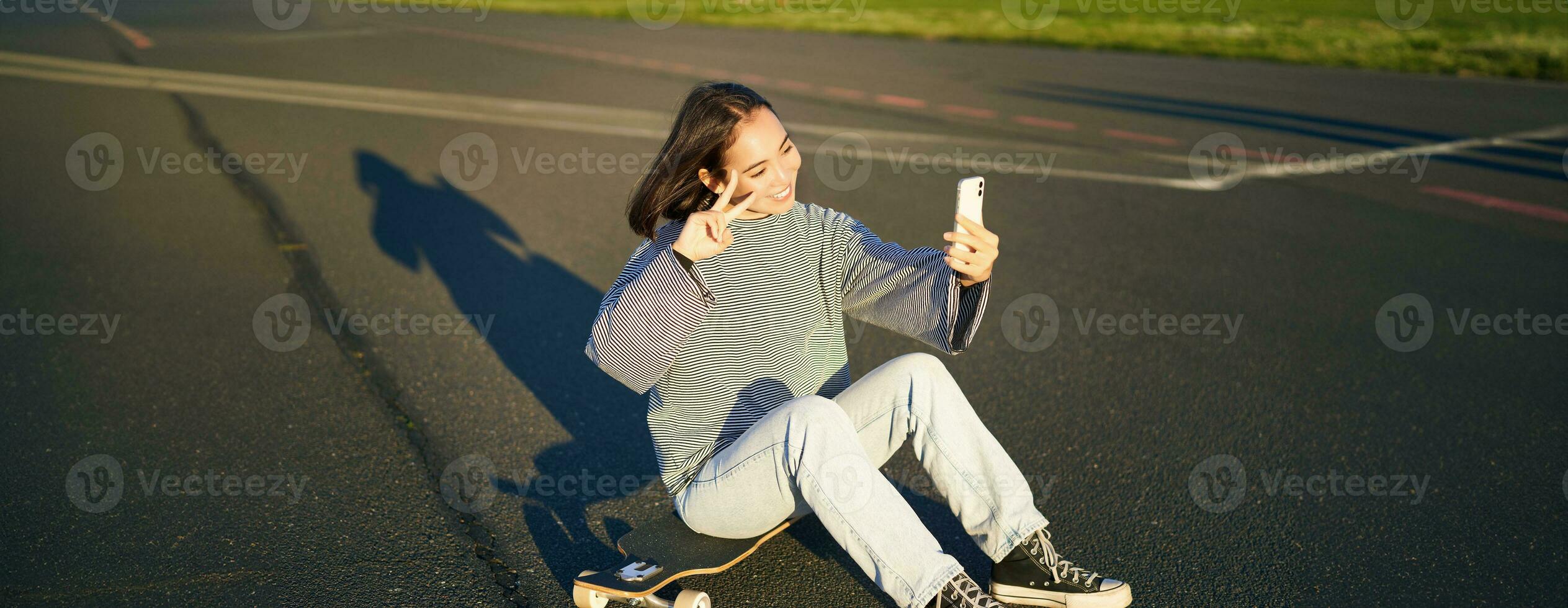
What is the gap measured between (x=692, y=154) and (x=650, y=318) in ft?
1.53

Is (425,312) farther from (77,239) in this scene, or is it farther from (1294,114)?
(1294,114)

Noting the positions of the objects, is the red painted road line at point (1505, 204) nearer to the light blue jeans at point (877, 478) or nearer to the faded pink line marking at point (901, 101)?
the faded pink line marking at point (901, 101)

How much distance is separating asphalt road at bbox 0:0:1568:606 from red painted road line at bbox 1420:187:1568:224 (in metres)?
0.05

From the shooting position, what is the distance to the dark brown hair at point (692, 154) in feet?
9.64

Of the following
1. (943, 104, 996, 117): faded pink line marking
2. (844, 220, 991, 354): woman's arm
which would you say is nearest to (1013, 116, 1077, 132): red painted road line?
(943, 104, 996, 117): faded pink line marking

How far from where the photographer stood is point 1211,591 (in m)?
3.23

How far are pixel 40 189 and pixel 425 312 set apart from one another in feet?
13.5

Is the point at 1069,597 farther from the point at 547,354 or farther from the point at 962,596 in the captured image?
the point at 547,354

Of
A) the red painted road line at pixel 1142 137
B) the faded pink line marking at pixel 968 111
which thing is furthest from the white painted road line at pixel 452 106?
the faded pink line marking at pixel 968 111

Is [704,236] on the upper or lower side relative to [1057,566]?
upper

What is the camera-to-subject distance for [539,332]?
5.30 meters

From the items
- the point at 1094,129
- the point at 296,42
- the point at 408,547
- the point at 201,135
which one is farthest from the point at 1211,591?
the point at 296,42

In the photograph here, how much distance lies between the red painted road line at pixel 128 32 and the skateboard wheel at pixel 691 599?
15.5m


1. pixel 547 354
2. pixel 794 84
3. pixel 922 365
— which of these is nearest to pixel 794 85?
pixel 794 84
